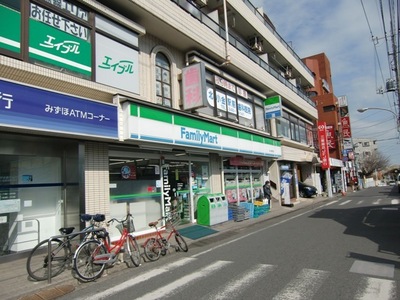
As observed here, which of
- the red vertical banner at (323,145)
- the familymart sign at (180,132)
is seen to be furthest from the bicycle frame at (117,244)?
the red vertical banner at (323,145)

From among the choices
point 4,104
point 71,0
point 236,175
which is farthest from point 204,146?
point 4,104

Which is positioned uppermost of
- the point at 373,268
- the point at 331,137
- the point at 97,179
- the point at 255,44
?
the point at 255,44

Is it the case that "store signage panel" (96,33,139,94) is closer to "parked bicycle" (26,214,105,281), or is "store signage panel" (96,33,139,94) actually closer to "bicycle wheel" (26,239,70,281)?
"parked bicycle" (26,214,105,281)

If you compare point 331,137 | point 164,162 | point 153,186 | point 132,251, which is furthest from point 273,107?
point 331,137

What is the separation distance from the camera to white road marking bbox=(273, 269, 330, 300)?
5070 millimetres

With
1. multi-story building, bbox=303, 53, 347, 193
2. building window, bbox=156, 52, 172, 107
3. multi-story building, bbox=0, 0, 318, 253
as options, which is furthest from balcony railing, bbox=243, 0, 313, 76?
multi-story building, bbox=303, 53, 347, 193

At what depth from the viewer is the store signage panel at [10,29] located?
297 inches

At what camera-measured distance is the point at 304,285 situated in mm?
5570

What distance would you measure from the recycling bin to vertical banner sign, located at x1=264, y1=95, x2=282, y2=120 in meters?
9.69

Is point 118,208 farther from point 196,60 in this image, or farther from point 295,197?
point 295,197

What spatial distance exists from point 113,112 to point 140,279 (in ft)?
17.0

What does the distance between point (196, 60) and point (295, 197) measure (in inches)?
720

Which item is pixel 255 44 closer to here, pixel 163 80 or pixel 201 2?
pixel 201 2

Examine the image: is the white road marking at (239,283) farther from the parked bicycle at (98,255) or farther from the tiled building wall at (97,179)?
the tiled building wall at (97,179)
